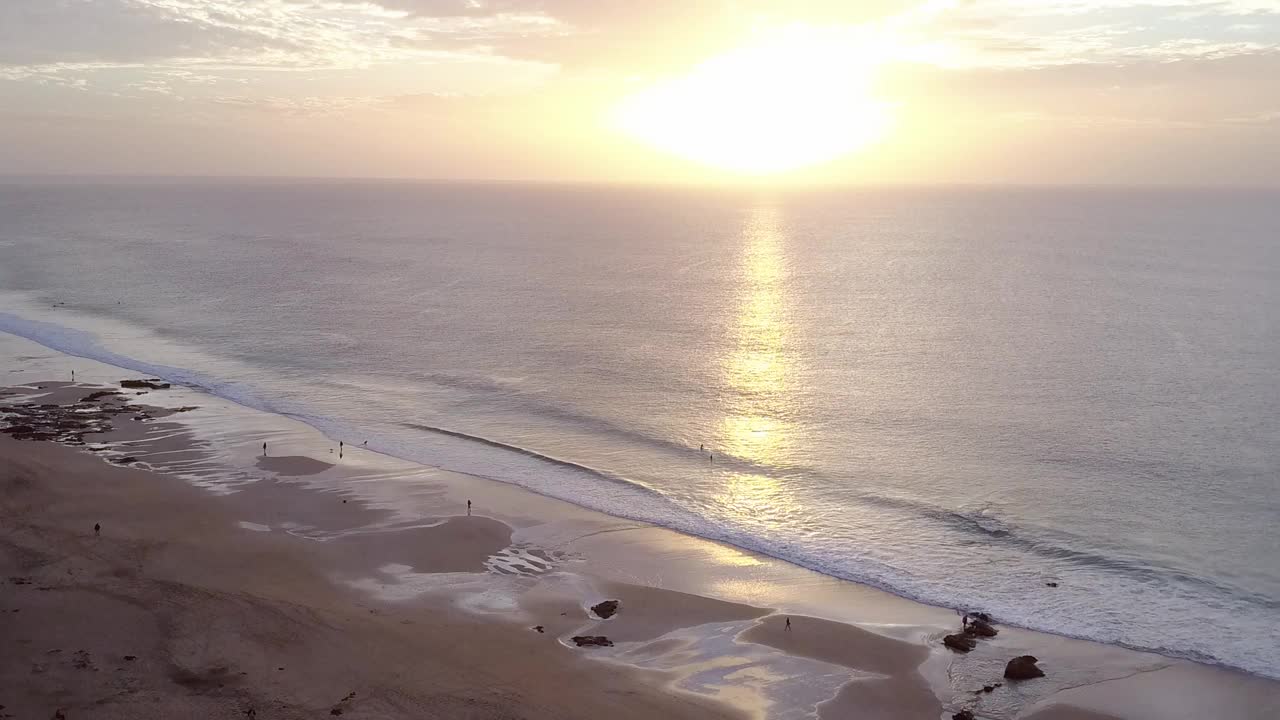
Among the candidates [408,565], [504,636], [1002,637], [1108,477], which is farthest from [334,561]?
[1108,477]

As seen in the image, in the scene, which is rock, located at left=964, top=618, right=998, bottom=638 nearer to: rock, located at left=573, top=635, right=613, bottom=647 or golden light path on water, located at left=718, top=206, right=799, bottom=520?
golden light path on water, located at left=718, top=206, right=799, bottom=520

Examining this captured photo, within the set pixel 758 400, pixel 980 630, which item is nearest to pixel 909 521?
pixel 980 630

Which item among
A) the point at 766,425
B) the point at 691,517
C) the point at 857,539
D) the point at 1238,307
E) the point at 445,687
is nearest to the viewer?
the point at 445,687

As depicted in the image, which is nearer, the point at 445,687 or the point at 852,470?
the point at 445,687

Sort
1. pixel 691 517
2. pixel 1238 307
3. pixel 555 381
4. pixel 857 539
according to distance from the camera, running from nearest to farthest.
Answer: pixel 857 539, pixel 691 517, pixel 555 381, pixel 1238 307

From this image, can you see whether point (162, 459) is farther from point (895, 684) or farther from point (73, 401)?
point (895, 684)

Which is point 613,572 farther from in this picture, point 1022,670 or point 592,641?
point 1022,670
